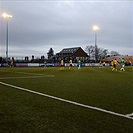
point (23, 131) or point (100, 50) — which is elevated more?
point (100, 50)

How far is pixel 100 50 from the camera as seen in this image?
120m

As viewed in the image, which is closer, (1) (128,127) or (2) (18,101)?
(1) (128,127)

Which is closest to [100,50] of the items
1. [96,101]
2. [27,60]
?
[27,60]

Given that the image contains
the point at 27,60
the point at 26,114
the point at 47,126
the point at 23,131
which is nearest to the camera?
the point at 23,131

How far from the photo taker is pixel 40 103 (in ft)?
20.9

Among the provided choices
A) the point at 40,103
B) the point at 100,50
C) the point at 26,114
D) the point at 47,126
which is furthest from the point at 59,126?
the point at 100,50

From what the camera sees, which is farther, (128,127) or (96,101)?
(96,101)

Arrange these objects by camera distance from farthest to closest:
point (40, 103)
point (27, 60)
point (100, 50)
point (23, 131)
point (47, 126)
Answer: point (100, 50) → point (27, 60) → point (40, 103) → point (47, 126) → point (23, 131)

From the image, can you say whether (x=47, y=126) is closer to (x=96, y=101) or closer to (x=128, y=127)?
(x=128, y=127)

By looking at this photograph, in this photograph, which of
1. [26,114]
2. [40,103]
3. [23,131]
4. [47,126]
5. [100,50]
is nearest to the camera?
[23,131]

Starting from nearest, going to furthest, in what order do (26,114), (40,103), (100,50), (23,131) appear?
(23,131)
(26,114)
(40,103)
(100,50)

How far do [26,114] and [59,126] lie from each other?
3.98ft

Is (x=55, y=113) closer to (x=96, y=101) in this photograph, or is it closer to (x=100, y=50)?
(x=96, y=101)

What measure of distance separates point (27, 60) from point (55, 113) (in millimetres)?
50544
